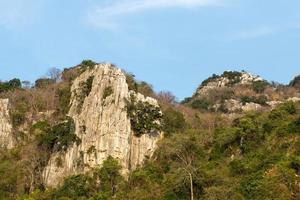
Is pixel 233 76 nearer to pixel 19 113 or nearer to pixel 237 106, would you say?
pixel 237 106

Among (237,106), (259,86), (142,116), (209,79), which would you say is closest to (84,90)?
(142,116)

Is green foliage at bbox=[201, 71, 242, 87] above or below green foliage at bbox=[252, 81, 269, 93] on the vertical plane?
above

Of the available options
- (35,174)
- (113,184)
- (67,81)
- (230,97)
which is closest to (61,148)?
(35,174)

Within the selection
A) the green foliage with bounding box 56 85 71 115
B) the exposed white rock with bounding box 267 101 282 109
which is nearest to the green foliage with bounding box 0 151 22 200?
the green foliage with bounding box 56 85 71 115

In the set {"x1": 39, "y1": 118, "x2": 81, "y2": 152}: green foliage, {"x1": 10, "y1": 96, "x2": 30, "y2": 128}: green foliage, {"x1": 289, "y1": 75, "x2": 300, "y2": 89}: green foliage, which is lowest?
{"x1": 39, "y1": 118, "x2": 81, "y2": 152}: green foliage

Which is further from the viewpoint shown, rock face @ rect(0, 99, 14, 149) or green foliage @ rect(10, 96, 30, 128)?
green foliage @ rect(10, 96, 30, 128)

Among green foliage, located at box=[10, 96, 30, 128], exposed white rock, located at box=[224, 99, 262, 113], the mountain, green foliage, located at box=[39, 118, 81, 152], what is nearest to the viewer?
green foliage, located at box=[39, 118, 81, 152]

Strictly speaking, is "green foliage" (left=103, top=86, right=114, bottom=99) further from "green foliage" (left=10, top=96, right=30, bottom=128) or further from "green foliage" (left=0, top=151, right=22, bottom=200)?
"green foliage" (left=10, top=96, right=30, bottom=128)

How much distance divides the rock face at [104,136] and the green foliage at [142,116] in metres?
0.36

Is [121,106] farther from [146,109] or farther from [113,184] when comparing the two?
[113,184]

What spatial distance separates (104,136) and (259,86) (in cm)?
2890

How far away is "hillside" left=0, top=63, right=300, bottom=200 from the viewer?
119 feet

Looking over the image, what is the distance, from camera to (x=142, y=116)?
150 ft

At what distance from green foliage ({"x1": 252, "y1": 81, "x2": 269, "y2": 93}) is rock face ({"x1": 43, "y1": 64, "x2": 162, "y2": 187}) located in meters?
23.7
